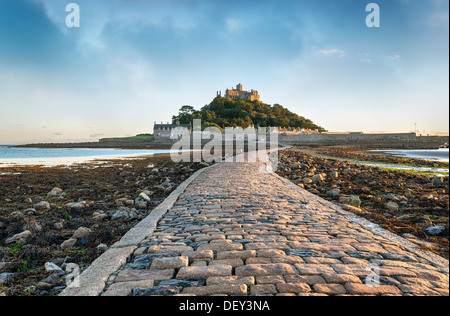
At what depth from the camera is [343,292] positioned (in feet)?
7.04

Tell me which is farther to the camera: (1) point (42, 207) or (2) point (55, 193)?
(2) point (55, 193)

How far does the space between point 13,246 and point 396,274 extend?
5357 millimetres

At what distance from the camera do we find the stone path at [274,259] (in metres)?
2.23

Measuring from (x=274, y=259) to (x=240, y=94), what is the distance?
380ft

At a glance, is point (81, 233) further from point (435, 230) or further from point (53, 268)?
point (435, 230)

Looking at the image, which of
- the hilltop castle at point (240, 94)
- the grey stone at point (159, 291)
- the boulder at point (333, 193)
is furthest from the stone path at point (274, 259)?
the hilltop castle at point (240, 94)

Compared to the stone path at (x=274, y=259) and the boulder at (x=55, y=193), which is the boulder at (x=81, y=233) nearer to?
the stone path at (x=274, y=259)

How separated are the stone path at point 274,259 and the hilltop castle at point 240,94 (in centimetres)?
11041

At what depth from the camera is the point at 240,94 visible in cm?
11462

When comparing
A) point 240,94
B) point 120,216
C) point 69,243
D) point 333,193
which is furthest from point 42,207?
point 240,94

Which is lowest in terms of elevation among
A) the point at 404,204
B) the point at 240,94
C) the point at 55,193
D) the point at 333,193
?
the point at 55,193

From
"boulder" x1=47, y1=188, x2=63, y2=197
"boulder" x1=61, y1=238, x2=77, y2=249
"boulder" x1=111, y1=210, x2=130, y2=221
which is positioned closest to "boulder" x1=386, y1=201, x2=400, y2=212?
"boulder" x1=111, y1=210, x2=130, y2=221

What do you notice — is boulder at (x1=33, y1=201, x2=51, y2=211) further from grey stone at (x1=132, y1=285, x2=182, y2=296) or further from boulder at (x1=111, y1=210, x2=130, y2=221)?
grey stone at (x1=132, y1=285, x2=182, y2=296)

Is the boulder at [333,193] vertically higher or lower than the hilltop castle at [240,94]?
lower
